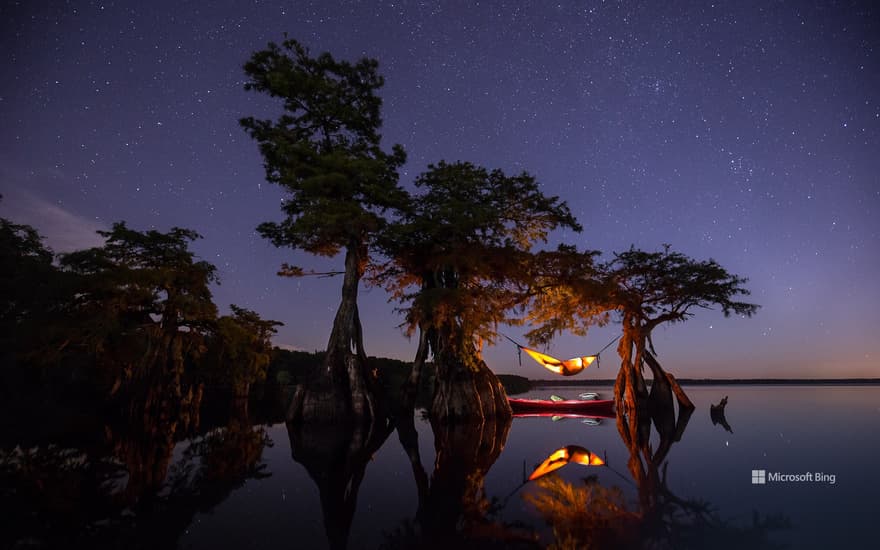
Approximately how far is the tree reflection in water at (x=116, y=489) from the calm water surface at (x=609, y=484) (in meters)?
0.47

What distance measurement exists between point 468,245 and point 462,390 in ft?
22.8

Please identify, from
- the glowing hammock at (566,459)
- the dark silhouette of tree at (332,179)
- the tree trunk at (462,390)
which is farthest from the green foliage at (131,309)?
the glowing hammock at (566,459)

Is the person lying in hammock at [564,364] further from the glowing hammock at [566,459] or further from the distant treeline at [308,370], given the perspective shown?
the distant treeline at [308,370]

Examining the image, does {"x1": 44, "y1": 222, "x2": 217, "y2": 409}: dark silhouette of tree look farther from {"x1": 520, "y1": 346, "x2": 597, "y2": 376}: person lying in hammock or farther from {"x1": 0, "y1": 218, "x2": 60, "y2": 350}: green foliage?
{"x1": 520, "y1": 346, "x2": 597, "y2": 376}: person lying in hammock

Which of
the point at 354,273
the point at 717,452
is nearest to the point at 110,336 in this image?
the point at 354,273

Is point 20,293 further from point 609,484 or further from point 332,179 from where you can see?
Answer: point 609,484

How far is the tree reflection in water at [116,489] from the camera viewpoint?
17.1 ft

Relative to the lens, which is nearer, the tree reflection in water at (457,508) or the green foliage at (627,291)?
the tree reflection in water at (457,508)

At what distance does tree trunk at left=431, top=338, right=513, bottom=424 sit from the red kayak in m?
6.38

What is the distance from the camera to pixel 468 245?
20094mm

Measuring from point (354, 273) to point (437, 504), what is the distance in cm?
1535

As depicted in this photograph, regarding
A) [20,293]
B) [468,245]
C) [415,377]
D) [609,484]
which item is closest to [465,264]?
[468,245]

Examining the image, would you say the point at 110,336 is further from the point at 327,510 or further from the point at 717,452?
the point at 717,452

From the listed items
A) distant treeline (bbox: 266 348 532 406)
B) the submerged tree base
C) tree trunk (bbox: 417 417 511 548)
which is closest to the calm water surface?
tree trunk (bbox: 417 417 511 548)
